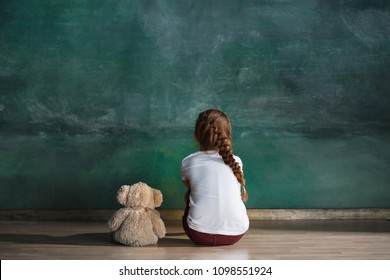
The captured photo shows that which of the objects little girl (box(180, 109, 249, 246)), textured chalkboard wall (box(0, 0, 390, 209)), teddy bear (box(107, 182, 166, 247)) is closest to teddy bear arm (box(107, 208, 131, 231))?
teddy bear (box(107, 182, 166, 247))

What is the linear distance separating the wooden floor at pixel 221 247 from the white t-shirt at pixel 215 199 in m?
0.12

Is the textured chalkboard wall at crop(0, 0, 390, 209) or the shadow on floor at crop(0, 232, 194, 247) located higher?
the textured chalkboard wall at crop(0, 0, 390, 209)

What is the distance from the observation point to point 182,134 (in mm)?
4309

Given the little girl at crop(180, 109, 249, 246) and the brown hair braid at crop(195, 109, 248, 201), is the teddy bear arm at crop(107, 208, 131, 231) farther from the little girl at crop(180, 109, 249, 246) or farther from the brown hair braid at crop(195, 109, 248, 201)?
the brown hair braid at crop(195, 109, 248, 201)

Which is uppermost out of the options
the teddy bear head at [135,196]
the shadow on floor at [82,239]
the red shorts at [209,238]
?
the teddy bear head at [135,196]

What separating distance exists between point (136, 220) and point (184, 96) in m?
1.23

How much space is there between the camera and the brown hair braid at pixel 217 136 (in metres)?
3.26

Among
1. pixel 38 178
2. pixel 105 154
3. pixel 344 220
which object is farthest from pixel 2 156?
pixel 344 220

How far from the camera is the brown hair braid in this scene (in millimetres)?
3264

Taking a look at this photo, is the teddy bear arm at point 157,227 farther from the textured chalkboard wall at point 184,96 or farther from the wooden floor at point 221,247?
the textured chalkboard wall at point 184,96

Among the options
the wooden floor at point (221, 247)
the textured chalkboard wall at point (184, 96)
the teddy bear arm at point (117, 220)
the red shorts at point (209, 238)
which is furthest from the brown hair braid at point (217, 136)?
the textured chalkboard wall at point (184, 96)

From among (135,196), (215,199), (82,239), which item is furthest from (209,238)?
(82,239)

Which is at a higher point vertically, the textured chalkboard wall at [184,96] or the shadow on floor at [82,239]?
the textured chalkboard wall at [184,96]
